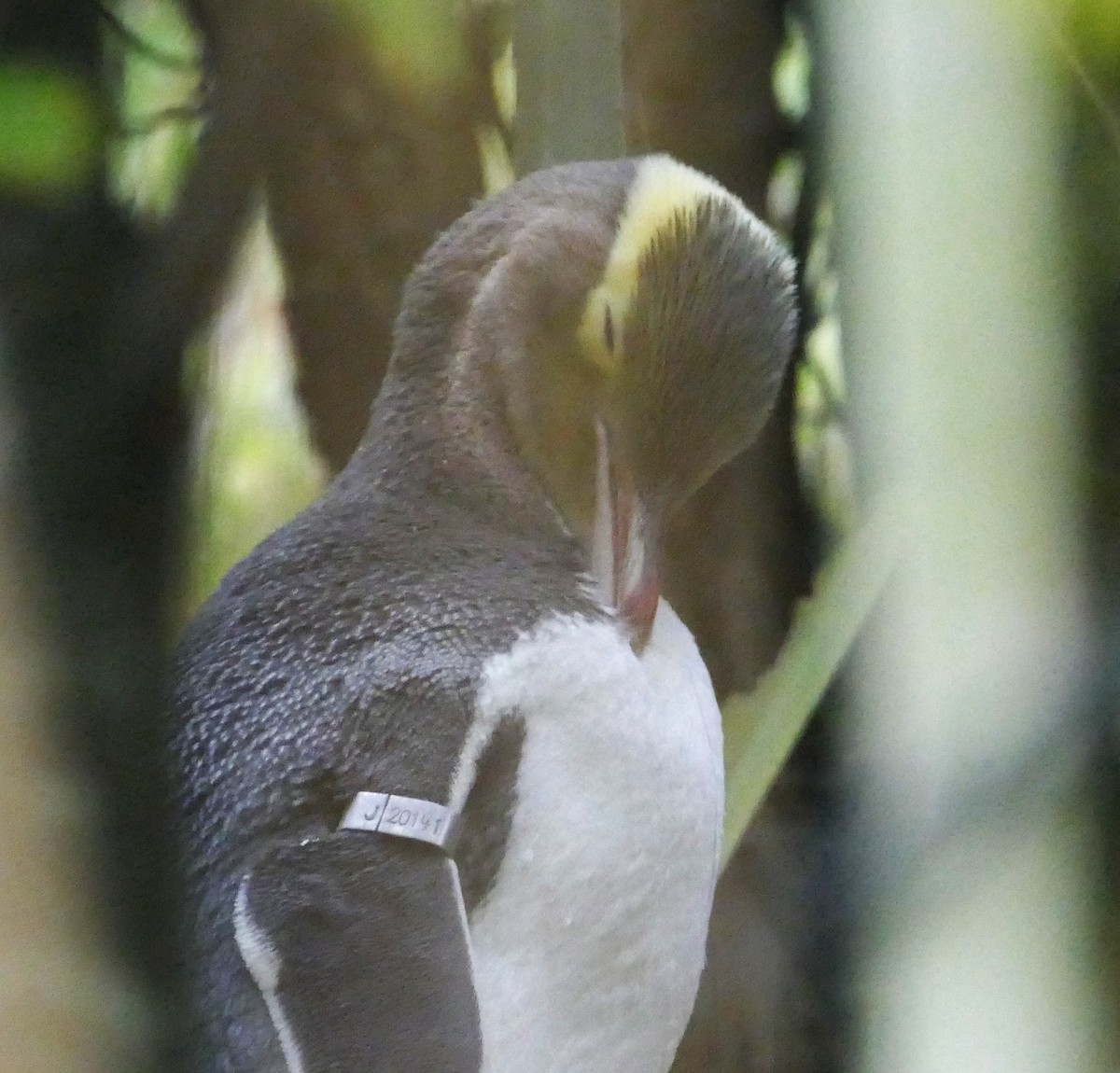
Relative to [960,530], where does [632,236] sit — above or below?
above

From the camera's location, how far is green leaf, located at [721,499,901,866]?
0.63 meters

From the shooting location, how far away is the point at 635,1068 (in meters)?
0.56

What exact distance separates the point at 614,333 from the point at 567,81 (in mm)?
124

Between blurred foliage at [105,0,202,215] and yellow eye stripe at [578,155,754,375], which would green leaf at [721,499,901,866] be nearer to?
yellow eye stripe at [578,155,754,375]

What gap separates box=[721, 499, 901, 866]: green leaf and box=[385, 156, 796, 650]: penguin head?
0.09m

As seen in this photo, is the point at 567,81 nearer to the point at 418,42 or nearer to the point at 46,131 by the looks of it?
the point at 418,42

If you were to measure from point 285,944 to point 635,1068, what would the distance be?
0.18m

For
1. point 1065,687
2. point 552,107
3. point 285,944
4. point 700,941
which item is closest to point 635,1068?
point 700,941

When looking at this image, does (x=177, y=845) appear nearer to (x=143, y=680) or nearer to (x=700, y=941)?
(x=143, y=680)

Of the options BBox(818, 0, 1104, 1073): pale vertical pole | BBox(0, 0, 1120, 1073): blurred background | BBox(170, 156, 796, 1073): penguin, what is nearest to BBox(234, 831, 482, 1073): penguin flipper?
BBox(170, 156, 796, 1073): penguin

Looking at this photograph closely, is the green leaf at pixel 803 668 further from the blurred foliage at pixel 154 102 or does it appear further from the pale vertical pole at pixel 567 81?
the blurred foliage at pixel 154 102

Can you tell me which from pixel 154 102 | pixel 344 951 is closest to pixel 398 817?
pixel 344 951

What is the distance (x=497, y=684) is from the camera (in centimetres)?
51

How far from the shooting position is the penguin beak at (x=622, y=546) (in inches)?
22.3
